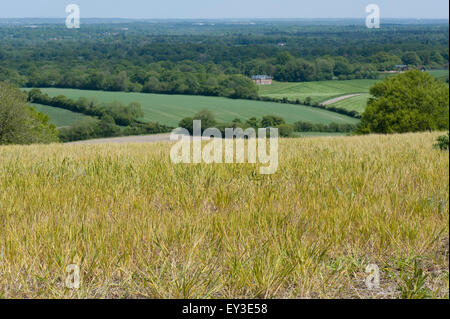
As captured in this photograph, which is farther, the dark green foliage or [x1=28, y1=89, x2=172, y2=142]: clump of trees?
[x1=28, y1=89, x2=172, y2=142]: clump of trees

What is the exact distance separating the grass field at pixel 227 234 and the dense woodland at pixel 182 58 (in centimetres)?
6344

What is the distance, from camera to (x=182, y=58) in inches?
5994

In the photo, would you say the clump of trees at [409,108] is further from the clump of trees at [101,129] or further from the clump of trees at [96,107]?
the clump of trees at [96,107]

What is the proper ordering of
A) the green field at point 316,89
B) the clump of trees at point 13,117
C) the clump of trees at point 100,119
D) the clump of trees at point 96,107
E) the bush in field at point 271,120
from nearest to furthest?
1. the clump of trees at point 13,117
2. the bush in field at point 271,120
3. the clump of trees at point 100,119
4. the clump of trees at point 96,107
5. the green field at point 316,89

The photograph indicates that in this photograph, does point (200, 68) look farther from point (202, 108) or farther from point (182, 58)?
point (202, 108)

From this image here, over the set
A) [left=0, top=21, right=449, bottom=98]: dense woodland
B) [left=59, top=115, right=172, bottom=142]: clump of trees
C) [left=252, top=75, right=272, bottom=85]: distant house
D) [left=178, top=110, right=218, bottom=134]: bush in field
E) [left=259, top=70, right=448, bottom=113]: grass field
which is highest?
[left=0, top=21, right=449, bottom=98]: dense woodland

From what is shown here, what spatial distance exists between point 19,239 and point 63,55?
124 metres

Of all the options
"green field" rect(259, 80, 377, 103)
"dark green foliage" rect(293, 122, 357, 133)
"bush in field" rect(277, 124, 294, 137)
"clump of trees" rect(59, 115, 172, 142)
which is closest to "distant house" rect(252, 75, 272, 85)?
"green field" rect(259, 80, 377, 103)

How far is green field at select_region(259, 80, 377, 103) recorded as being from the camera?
103125 mm

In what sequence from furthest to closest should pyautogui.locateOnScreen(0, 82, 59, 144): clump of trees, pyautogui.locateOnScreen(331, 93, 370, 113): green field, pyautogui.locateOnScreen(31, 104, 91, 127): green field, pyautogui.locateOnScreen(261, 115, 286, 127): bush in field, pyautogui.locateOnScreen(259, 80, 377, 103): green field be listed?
1. pyautogui.locateOnScreen(259, 80, 377, 103): green field
2. pyautogui.locateOnScreen(331, 93, 370, 113): green field
3. pyautogui.locateOnScreen(31, 104, 91, 127): green field
4. pyautogui.locateOnScreen(261, 115, 286, 127): bush in field
5. pyautogui.locateOnScreen(0, 82, 59, 144): clump of trees

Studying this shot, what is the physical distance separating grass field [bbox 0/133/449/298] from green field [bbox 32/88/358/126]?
7565cm

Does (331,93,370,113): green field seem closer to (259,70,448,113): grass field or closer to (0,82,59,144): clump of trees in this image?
(259,70,448,113): grass field

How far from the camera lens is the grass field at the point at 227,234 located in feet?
9.49

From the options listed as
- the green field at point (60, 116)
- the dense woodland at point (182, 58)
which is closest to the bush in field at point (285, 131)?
the dense woodland at point (182, 58)
